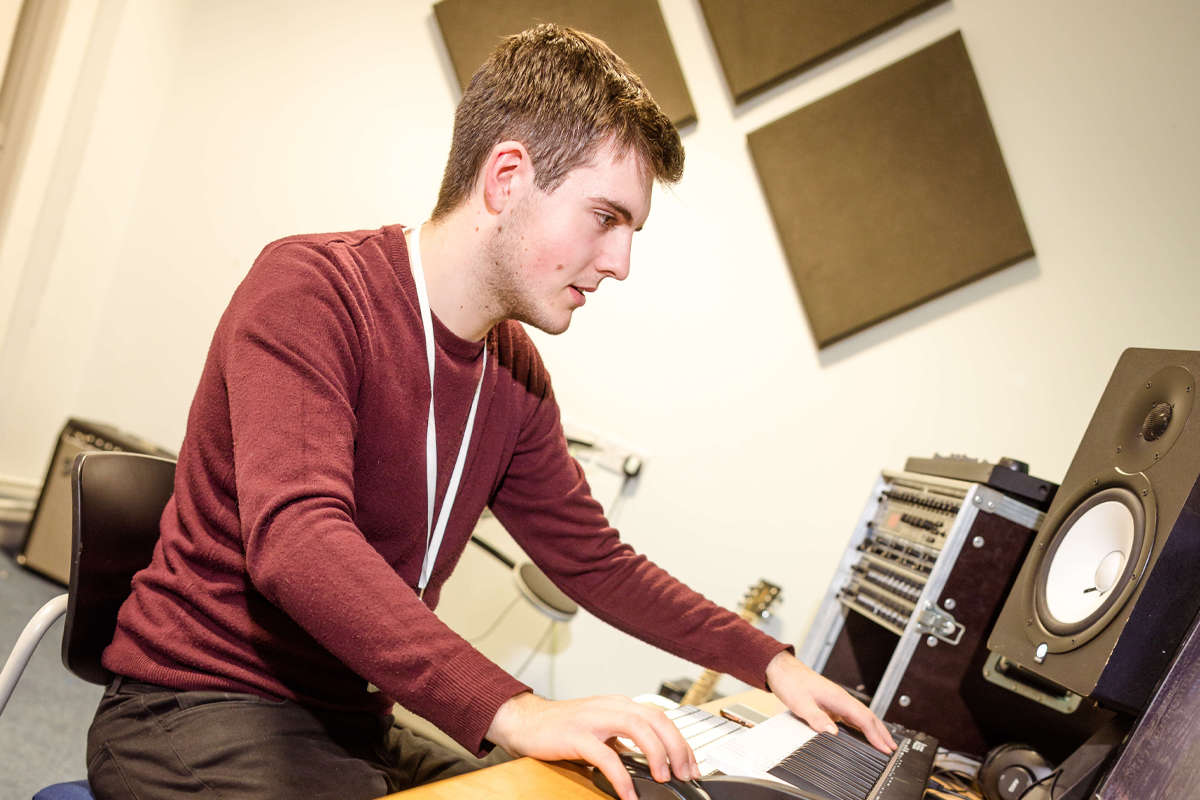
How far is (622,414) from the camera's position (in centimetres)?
288

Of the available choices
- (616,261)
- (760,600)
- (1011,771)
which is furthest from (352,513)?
(760,600)

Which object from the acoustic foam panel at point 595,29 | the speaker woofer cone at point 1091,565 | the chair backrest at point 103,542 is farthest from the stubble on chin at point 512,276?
the acoustic foam panel at point 595,29

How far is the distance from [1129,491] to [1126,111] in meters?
1.72

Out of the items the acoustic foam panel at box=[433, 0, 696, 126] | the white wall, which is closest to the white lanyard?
the white wall

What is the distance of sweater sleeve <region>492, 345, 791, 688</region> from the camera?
1362mm

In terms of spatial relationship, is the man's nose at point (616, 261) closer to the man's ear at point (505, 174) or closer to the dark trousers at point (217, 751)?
the man's ear at point (505, 174)

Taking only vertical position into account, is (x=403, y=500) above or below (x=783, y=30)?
below

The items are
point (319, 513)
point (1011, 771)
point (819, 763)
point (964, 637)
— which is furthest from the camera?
point (964, 637)

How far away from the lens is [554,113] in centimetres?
119

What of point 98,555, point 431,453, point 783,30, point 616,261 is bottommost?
point 98,555

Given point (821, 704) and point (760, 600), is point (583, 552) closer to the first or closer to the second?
point (821, 704)

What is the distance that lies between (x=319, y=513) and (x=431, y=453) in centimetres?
33

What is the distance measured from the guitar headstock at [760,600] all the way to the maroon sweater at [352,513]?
1.01 metres

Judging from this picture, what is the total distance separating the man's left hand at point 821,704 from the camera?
1.21 metres
